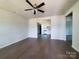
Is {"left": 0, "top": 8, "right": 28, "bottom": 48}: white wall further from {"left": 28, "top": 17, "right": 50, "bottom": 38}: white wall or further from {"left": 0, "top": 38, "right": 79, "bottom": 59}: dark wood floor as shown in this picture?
{"left": 28, "top": 17, "right": 50, "bottom": 38}: white wall

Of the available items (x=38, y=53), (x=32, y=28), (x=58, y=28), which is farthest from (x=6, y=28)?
(x=58, y=28)

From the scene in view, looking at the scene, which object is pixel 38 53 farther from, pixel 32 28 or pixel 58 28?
pixel 32 28

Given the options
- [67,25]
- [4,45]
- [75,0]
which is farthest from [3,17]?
[67,25]

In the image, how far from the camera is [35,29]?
8.83m

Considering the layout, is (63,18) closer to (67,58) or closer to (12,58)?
(67,58)

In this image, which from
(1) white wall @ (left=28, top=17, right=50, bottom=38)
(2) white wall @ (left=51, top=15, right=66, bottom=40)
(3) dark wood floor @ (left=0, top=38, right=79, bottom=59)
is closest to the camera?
(3) dark wood floor @ (left=0, top=38, right=79, bottom=59)

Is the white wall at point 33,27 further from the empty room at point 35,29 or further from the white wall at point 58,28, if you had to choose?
the white wall at point 58,28

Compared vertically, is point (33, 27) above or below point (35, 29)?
above

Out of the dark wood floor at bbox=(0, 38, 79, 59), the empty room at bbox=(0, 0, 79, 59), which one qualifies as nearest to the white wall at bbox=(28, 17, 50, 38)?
the empty room at bbox=(0, 0, 79, 59)

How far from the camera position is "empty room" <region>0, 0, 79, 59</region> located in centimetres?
353

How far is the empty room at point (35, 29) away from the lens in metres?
3.53

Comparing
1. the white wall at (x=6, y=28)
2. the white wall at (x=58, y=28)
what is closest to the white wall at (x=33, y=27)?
the white wall at (x=58, y=28)

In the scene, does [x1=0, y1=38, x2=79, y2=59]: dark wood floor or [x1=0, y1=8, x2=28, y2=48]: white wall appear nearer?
[x1=0, y1=38, x2=79, y2=59]: dark wood floor

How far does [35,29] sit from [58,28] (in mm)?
2841
